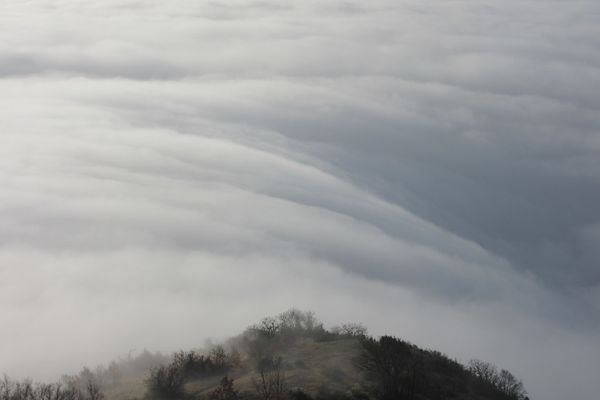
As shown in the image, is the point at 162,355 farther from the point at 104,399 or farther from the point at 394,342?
the point at 394,342

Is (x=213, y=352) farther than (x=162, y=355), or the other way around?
(x=162, y=355)

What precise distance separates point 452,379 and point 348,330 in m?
11.6

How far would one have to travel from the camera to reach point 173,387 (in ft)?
147

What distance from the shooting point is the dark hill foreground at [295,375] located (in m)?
43.1

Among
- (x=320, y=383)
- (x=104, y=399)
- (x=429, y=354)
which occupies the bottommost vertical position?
(x=104, y=399)

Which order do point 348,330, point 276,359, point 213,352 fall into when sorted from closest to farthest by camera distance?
point 276,359
point 213,352
point 348,330

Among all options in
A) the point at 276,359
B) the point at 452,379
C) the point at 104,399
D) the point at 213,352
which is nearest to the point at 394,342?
the point at 452,379

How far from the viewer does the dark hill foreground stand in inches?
1697

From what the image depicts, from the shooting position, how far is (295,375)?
45.7 m

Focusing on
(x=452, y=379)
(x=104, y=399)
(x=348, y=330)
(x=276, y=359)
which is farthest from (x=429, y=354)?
(x=104, y=399)

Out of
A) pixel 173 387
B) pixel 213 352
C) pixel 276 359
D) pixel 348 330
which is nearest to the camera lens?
pixel 173 387

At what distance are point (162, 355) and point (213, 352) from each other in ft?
33.4

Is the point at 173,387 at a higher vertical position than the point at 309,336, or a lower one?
lower

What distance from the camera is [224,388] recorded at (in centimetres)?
4175
